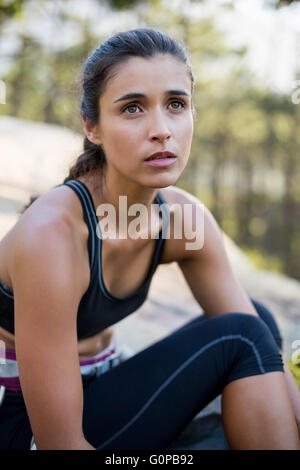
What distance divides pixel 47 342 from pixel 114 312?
0.45 meters

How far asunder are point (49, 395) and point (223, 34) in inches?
589

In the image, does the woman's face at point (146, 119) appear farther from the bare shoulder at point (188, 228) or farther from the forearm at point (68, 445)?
the forearm at point (68, 445)

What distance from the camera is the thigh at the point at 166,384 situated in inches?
64.1

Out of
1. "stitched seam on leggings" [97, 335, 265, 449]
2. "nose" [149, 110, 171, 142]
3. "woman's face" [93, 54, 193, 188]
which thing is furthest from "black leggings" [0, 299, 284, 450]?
"nose" [149, 110, 171, 142]

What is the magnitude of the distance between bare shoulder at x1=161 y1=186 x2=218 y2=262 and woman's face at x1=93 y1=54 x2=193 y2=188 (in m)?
0.43

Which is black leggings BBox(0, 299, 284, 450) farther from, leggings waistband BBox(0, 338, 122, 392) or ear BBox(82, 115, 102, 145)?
ear BBox(82, 115, 102, 145)

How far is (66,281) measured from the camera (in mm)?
1486

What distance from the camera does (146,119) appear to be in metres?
1.64

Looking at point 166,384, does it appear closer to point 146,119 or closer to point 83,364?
point 83,364

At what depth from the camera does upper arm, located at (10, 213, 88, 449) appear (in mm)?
1433

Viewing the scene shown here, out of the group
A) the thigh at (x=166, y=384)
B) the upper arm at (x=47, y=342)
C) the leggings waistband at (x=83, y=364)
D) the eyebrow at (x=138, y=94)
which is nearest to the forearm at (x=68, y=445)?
the upper arm at (x=47, y=342)

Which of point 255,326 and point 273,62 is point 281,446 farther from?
point 273,62
